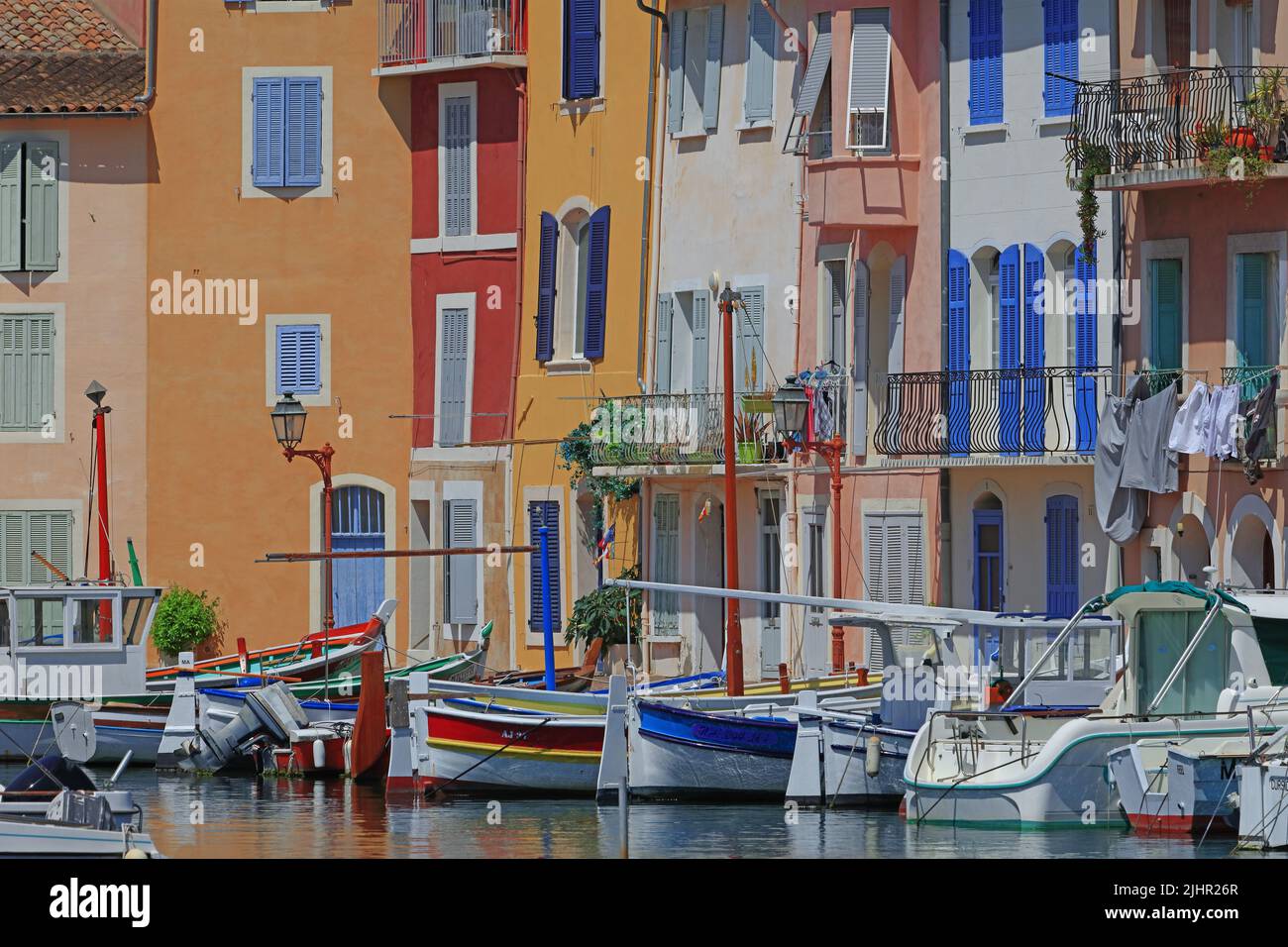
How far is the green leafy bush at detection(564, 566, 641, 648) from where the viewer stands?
47094 mm

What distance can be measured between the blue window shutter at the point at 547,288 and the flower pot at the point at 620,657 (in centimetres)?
510

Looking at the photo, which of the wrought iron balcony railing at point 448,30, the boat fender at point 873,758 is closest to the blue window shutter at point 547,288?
the wrought iron balcony railing at point 448,30

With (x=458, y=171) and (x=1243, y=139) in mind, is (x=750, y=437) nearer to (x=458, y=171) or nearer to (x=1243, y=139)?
(x=458, y=171)

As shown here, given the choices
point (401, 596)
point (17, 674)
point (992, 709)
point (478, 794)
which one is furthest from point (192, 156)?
point (992, 709)

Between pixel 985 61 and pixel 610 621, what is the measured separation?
11721 millimetres

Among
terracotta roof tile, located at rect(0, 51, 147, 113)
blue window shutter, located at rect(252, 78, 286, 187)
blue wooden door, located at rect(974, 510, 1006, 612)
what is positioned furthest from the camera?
blue window shutter, located at rect(252, 78, 286, 187)

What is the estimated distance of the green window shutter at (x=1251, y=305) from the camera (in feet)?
119

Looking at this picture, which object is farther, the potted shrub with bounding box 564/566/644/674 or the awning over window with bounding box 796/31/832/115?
the potted shrub with bounding box 564/566/644/674

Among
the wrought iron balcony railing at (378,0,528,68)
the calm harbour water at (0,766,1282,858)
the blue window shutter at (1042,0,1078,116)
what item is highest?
the wrought iron balcony railing at (378,0,528,68)

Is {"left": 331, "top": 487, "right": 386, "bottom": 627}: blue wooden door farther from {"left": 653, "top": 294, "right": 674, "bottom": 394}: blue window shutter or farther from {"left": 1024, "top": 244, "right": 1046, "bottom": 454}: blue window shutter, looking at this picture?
{"left": 1024, "top": 244, "right": 1046, "bottom": 454}: blue window shutter

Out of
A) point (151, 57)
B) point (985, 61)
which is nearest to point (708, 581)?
point (985, 61)

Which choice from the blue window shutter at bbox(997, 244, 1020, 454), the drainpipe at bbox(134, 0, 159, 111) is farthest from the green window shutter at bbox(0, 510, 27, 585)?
the blue window shutter at bbox(997, 244, 1020, 454)

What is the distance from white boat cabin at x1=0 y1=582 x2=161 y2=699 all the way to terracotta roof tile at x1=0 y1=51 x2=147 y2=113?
12.1 meters

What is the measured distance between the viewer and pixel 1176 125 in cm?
3656
